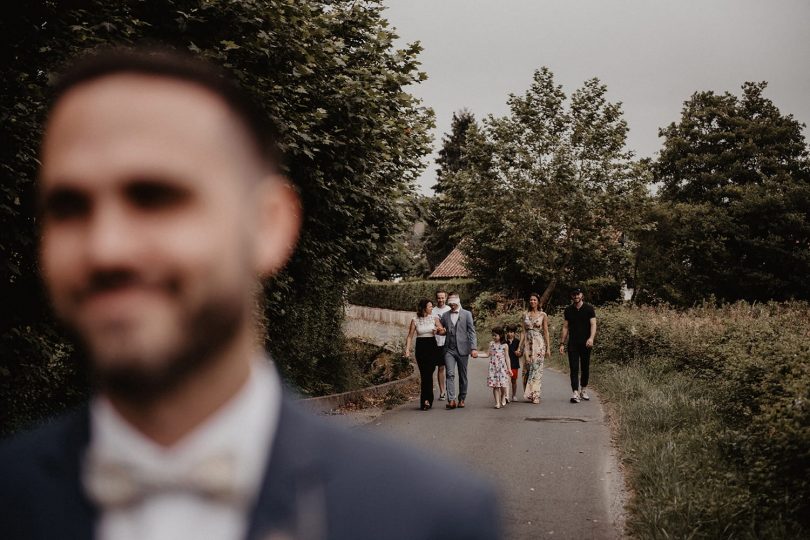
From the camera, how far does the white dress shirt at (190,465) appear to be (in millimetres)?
1062

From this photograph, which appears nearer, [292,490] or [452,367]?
[292,490]

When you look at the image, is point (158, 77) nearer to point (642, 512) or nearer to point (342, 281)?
point (642, 512)

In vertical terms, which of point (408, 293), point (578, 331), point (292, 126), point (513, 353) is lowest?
point (408, 293)

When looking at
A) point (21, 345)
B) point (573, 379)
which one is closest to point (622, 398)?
point (573, 379)

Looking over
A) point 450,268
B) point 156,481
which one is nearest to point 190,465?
point 156,481

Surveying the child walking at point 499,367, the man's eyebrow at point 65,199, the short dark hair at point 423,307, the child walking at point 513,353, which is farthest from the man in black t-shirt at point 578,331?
the man's eyebrow at point 65,199

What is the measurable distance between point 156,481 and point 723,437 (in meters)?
8.44

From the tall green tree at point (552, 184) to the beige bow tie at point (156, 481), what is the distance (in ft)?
125

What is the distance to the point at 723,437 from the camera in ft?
27.1

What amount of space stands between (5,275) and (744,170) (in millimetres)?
51382

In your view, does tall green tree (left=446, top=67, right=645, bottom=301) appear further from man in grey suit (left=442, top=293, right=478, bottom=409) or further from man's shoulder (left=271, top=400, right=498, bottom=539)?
man's shoulder (left=271, top=400, right=498, bottom=539)

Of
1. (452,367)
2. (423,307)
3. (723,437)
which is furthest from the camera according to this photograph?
(423,307)

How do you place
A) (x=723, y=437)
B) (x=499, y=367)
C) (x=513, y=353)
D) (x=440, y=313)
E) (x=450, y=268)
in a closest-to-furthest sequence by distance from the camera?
(x=723, y=437) < (x=499, y=367) < (x=440, y=313) < (x=513, y=353) < (x=450, y=268)

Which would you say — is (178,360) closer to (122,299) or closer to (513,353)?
(122,299)
